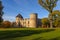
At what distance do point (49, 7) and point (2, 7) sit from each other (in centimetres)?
1266

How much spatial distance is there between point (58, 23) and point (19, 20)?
101 feet

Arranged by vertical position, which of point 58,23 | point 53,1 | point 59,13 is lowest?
point 58,23

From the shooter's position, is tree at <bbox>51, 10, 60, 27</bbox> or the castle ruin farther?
the castle ruin

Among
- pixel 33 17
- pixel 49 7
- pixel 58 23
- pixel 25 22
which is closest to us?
pixel 49 7

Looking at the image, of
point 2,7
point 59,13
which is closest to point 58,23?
point 59,13

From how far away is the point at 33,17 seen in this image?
205ft

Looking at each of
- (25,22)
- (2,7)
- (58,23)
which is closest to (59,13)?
(58,23)

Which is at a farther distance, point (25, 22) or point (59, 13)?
point (25, 22)

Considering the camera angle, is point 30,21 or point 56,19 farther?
point 30,21

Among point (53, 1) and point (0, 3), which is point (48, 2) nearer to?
point (53, 1)

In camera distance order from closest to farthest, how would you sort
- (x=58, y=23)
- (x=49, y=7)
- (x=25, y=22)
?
(x=49, y=7) < (x=58, y=23) < (x=25, y=22)

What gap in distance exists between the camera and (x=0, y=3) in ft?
142

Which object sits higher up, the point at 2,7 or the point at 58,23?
the point at 2,7

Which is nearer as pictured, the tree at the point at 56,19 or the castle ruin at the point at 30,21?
the tree at the point at 56,19
